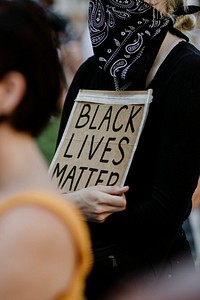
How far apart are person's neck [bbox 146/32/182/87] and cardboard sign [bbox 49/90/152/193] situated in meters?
0.08

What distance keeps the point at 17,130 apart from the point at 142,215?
1.09 m

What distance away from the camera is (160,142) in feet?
9.45

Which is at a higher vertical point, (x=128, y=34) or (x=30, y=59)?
(x=30, y=59)

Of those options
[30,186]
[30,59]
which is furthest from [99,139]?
[30,186]

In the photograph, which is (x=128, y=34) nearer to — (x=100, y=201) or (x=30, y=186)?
(x=100, y=201)

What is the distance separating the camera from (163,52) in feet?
9.84

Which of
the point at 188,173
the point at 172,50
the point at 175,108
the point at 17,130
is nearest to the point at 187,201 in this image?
the point at 188,173

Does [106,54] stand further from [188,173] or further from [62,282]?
[62,282]

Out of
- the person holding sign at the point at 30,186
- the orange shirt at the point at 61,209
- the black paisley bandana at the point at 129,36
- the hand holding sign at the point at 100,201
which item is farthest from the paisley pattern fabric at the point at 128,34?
the orange shirt at the point at 61,209

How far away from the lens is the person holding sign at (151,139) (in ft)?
9.34

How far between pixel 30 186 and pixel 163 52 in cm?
136

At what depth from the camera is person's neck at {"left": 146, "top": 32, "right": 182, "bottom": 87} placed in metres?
2.98

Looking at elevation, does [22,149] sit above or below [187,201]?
above

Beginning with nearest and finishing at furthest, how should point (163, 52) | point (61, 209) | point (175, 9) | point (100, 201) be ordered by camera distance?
point (61, 209) → point (100, 201) → point (163, 52) → point (175, 9)
